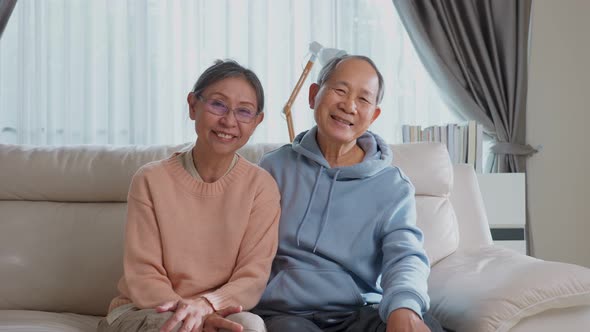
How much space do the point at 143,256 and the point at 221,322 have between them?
12.5 inches

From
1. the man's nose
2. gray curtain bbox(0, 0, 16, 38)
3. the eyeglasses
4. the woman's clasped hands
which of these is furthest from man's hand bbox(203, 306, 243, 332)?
gray curtain bbox(0, 0, 16, 38)

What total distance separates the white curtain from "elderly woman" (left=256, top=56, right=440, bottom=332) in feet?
6.72

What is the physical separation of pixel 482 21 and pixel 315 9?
3.03 ft

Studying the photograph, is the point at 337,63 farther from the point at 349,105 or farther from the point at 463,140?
the point at 463,140

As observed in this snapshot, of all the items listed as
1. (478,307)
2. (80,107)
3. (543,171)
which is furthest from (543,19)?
(478,307)

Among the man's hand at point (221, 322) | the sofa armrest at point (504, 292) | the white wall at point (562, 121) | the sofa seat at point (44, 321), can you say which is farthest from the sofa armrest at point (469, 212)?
the white wall at point (562, 121)

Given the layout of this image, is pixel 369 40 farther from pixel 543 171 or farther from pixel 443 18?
pixel 543 171

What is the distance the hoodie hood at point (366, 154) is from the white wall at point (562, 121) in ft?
7.93

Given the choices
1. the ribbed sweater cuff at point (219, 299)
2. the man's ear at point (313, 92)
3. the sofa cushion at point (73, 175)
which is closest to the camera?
the ribbed sweater cuff at point (219, 299)

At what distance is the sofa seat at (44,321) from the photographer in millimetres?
2021

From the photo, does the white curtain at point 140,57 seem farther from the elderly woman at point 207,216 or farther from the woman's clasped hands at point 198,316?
the woman's clasped hands at point 198,316

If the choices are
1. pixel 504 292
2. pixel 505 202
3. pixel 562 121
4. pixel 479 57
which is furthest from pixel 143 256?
pixel 562 121

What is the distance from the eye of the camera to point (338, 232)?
199 centimetres

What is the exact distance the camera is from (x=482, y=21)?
417 cm
